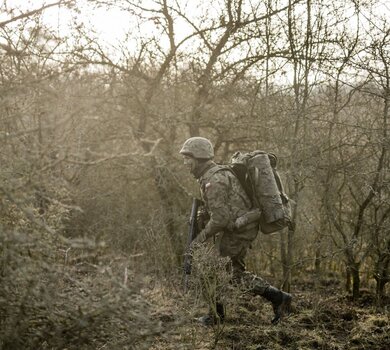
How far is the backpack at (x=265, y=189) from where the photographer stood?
5418 millimetres

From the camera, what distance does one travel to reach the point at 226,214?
5.47m

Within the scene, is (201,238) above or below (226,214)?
below

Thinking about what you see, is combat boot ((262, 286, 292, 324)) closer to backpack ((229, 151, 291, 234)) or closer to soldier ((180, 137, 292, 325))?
soldier ((180, 137, 292, 325))

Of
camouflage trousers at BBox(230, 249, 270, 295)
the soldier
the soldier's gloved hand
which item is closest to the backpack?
the soldier

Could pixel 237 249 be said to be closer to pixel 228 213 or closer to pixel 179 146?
pixel 228 213

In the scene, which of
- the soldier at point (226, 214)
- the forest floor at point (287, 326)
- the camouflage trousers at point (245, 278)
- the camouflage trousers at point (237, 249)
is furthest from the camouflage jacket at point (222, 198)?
the forest floor at point (287, 326)

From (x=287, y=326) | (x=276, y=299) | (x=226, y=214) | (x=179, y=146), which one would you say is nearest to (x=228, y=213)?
(x=226, y=214)

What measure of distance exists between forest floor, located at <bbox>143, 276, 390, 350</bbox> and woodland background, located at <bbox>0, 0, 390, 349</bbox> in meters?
0.03

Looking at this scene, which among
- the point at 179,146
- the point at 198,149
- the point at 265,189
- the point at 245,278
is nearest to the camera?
the point at 265,189

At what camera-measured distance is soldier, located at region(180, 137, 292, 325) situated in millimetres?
5492

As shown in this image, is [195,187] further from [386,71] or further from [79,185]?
[386,71]

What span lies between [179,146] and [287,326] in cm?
353

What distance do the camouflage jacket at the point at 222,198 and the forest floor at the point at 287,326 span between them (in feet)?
2.77

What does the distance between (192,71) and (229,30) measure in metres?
0.77
